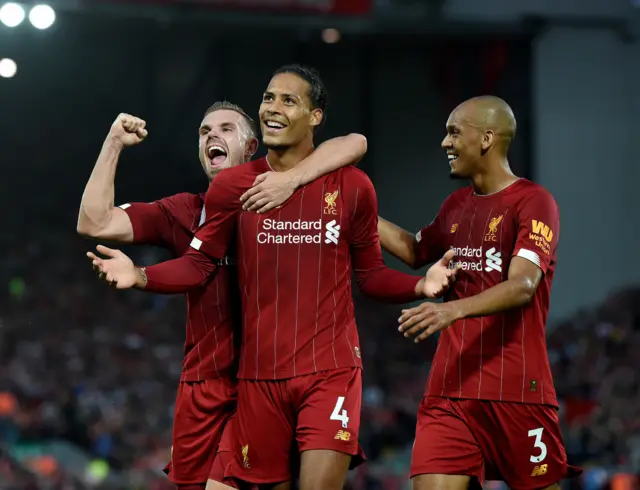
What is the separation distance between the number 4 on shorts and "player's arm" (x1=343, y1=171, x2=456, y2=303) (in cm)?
45

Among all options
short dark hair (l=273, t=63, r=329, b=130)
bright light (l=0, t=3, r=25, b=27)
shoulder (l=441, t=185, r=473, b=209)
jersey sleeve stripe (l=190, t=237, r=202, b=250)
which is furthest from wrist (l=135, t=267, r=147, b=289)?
bright light (l=0, t=3, r=25, b=27)

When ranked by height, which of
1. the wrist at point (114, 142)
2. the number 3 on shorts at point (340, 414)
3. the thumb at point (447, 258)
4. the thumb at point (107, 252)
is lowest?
the number 3 on shorts at point (340, 414)

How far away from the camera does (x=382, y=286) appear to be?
414 centimetres

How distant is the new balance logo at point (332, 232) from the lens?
4.07 meters

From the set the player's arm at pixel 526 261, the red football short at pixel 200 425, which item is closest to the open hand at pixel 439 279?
the player's arm at pixel 526 261

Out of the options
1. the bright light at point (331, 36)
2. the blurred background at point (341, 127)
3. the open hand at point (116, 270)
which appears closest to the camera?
the open hand at point (116, 270)

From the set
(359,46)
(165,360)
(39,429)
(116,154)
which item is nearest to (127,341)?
(165,360)

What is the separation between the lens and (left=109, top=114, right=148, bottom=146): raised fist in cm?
432

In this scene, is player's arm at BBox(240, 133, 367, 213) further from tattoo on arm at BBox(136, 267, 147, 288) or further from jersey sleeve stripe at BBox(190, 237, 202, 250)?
tattoo on arm at BBox(136, 267, 147, 288)

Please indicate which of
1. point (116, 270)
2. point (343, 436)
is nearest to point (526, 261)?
point (343, 436)

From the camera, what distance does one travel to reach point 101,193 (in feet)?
14.2

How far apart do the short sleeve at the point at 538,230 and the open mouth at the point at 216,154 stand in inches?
48.7

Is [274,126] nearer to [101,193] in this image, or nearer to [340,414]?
[101,193]

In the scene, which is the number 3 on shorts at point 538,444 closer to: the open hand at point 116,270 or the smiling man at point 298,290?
the smiling man at point 298,290
